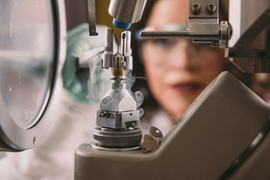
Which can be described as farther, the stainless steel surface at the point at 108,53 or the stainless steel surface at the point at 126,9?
the stainless steel surface at the point at 108,53

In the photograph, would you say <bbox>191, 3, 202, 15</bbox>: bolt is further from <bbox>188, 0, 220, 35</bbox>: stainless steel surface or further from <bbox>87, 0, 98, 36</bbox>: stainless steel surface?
<bbox>87, 0, 98, 36</bbox>: stainless steel surface

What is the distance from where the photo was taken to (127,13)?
0.44 metres

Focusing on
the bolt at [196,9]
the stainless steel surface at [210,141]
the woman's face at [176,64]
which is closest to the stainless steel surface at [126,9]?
the bolt at [196,9]

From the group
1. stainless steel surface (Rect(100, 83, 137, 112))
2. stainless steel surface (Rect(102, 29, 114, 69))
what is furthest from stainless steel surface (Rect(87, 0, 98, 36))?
stainless steel surface (Rect(100, 83, 137, 112))

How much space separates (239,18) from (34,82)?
0.53m

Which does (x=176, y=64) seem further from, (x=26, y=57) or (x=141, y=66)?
(x=26, y=57)

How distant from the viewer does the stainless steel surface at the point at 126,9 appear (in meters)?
0.44

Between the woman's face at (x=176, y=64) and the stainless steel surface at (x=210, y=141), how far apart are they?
1.30 ft

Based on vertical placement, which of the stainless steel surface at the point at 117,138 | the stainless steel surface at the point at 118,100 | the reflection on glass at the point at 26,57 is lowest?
the stainless steel surface at the point at 117,138

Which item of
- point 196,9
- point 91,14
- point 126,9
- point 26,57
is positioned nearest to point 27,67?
point 26,57

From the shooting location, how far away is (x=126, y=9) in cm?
44

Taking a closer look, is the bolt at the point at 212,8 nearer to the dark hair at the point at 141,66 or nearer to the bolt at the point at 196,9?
the bolt at the point at 196,9

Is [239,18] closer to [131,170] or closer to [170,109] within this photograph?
[131,170]

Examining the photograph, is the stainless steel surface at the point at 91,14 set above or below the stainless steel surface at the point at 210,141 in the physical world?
above
